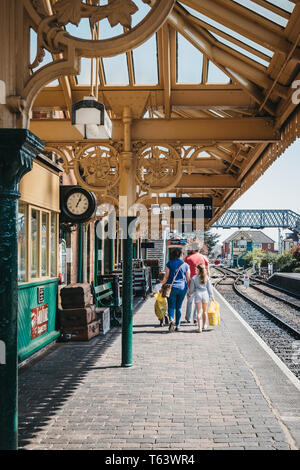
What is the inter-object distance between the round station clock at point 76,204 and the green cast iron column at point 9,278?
6.93 meters

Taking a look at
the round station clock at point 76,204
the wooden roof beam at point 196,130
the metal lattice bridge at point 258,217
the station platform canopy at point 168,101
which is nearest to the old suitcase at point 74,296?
the round station clock at point 76,204

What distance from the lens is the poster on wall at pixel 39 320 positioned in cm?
805

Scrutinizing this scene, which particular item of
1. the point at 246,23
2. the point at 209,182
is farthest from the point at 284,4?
the point at 209,182

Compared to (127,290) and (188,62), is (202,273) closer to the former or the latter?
(127,290)

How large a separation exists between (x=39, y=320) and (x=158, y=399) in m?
3.38

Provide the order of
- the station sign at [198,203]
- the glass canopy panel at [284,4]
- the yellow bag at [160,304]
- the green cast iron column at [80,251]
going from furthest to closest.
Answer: the green cast iron column at [80,251] < the station sign at [198,203] < the yellow bag at [160,304] < the glass canopy panel at [284,4]

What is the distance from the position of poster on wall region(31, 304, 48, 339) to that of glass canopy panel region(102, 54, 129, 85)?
3824mm

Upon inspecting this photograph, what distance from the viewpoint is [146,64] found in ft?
26.3

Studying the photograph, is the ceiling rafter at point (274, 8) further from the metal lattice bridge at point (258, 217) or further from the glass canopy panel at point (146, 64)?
the metal lattice bridge at point (258, 217)

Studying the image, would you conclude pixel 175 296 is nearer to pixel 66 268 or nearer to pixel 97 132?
pixel 66 268

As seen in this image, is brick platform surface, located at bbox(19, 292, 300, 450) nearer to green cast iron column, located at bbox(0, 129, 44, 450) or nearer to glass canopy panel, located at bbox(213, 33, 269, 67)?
green cast iron column, located at bbox(0, 129, 44, 450)

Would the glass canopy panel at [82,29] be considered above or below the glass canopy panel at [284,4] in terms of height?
above

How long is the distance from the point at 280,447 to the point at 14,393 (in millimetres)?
2268

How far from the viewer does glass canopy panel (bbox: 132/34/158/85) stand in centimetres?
797
